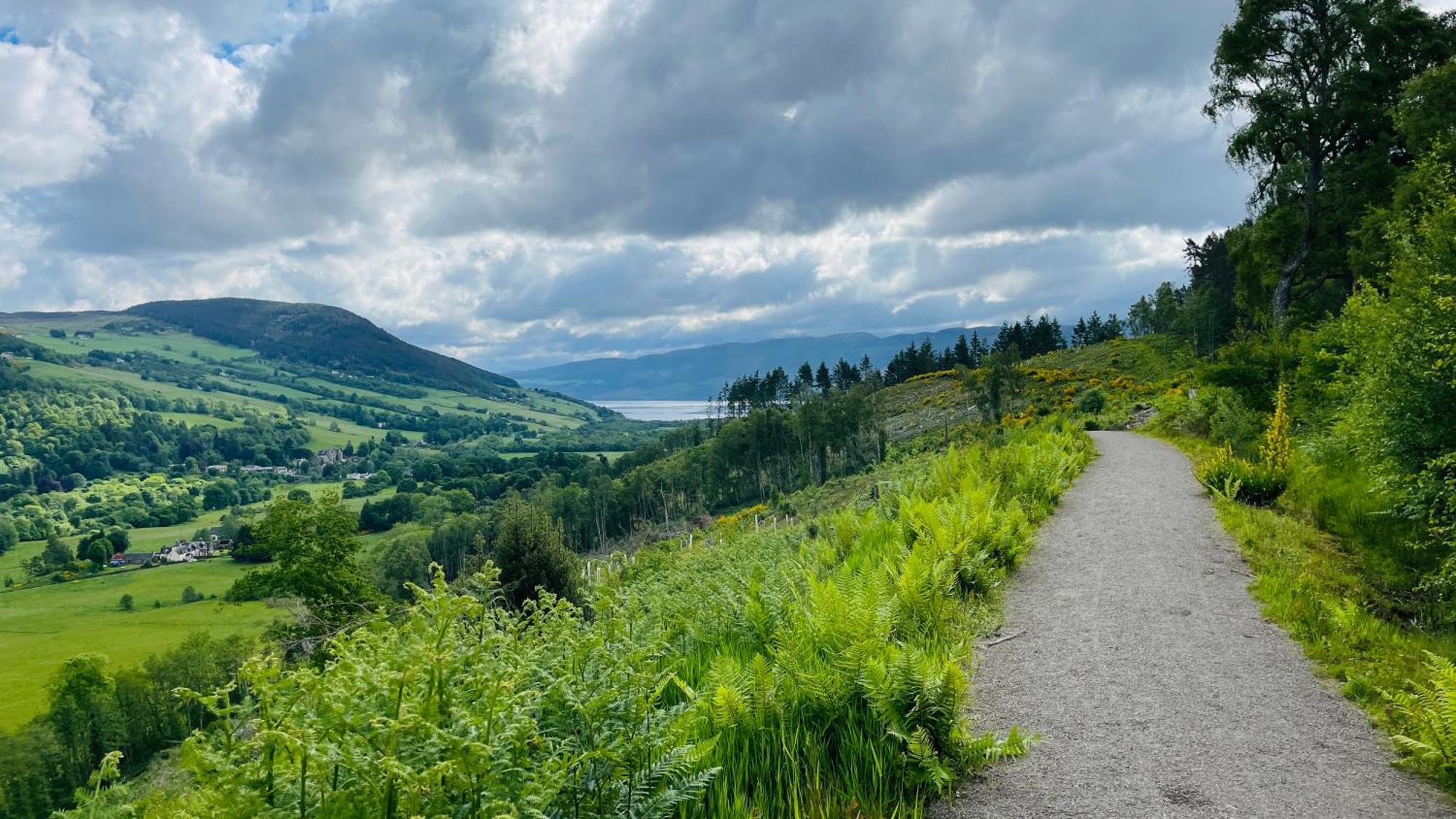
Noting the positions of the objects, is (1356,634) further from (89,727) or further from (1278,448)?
(89,727)

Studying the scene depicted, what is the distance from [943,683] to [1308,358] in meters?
15.7

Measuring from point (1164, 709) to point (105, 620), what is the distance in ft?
341

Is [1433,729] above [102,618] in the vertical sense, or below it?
above

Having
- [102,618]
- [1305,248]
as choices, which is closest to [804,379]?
[102,618]

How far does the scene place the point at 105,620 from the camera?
3027 inches

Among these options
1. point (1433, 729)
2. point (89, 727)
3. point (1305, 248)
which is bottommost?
point (89, 727)

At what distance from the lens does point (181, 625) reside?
73000 mm

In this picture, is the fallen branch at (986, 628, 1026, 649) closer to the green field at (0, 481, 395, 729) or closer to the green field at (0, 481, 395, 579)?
the green field at (0, 481, 395, 729)

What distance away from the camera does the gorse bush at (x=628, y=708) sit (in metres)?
2.29

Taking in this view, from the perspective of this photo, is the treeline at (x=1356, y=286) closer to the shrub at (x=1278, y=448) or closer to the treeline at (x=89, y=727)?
the shrub at (x=1278, y=448)

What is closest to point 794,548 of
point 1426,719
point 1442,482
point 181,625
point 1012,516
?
point 1012,516

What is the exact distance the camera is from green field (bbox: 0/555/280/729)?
2301 inches

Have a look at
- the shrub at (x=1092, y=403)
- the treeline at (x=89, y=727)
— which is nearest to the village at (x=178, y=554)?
the treeline at (x=89, y=727)

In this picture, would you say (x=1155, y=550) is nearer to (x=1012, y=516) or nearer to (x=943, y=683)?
(x=1012, y=516)
